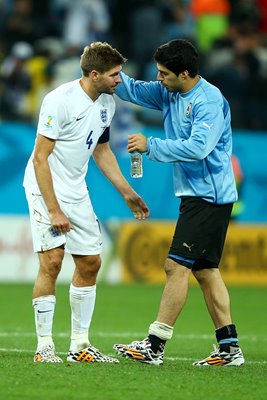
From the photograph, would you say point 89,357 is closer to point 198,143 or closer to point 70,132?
point 70,132

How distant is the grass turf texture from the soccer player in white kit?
1.14ft

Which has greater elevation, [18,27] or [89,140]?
[18,27]

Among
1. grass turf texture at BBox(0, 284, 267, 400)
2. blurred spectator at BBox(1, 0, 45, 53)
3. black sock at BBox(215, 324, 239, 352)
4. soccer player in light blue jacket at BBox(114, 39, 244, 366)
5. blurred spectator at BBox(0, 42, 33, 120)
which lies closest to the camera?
grass turf texture at BBox(0, 284, 267, 400)

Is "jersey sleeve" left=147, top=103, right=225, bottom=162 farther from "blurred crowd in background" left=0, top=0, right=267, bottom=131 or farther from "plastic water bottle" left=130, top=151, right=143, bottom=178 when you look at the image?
"blurred crowd in background" left=0, top=0, right=267, bottom=131

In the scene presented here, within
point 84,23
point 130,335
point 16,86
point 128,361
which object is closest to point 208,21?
point 84,23

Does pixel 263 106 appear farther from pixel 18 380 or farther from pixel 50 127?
pixel 18 380

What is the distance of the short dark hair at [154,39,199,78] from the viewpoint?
869 cm

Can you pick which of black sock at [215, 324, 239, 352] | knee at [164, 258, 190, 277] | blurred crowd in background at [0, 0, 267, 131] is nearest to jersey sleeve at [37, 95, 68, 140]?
knee at [164, 258, 190, 277]

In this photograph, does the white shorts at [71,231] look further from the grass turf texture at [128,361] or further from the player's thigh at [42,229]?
the grass turf texture at [128,361]

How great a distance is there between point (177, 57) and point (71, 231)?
1508 mm

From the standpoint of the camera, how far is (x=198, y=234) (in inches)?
348

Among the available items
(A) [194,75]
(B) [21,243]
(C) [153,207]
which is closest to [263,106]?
(C) [153,207]

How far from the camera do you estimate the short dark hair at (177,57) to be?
8688mm

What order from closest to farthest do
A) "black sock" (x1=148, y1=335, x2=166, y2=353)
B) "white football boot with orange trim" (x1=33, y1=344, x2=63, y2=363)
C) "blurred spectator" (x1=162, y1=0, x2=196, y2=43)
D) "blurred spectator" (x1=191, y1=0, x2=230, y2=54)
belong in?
"white football boot with orange trim" (x1=33, y1=344, x2=63, y2=363), "black sock" (x1=148, y1=335, x2=166, y2=353), "blurred spectator" (x1=162, y1=0, x2=196, y2=43), "blurred spectator" (x1=191, y1=0, x2=230, y2=54)
